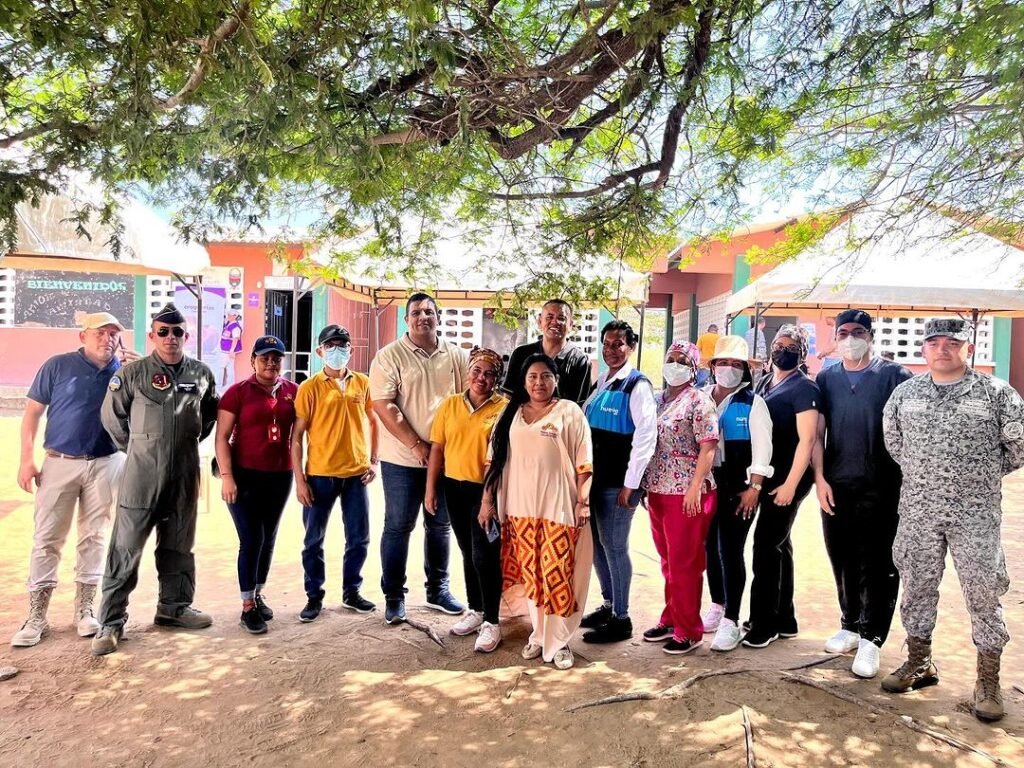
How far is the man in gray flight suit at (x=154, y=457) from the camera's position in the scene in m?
4.22

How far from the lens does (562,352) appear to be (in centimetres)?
458

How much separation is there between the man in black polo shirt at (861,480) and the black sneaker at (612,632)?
43.9 inches

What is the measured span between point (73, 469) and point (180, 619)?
1057 millimetres

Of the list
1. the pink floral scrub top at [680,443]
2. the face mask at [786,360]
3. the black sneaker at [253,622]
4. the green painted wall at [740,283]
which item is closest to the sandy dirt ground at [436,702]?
the black sneaker at [253,622]

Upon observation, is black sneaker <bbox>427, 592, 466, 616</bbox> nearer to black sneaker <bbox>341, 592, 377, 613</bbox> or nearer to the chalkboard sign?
black sneaker <bbox>341, 592, 377, 613</bbox>

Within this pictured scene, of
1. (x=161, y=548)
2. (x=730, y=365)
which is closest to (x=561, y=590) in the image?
(x=730, y=365)

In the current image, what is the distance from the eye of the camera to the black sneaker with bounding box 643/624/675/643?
171 inches

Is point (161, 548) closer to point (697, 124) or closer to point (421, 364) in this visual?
point (421, 364)

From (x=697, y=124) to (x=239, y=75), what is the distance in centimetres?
274

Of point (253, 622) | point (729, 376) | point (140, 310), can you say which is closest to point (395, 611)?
point (253, 622)

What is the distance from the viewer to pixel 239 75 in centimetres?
284

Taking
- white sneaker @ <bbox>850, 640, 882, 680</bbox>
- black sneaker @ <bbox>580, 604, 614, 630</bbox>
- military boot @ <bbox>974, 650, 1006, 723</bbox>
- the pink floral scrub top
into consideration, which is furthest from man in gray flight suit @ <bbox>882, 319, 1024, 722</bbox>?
black sneaker @ <bbox>580, 604, 614, 630</bbox>

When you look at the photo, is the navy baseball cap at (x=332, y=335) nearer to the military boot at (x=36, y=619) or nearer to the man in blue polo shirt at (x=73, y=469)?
the man in blue polo shirt at (x=73, y=469)

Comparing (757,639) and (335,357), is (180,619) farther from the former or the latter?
(757,639)
